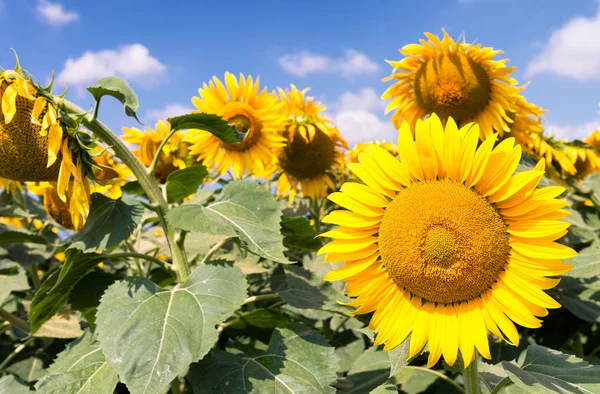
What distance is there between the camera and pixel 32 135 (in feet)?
5.74

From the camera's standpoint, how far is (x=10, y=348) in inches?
133

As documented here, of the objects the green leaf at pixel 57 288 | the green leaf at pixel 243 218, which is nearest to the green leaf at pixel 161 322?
the green leaf at pixel 243 218

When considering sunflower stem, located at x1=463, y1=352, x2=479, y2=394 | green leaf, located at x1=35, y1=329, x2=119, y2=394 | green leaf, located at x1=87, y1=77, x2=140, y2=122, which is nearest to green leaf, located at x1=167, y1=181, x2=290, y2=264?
green leaf, located at x1=87, y1=77, x2=140, y2=122

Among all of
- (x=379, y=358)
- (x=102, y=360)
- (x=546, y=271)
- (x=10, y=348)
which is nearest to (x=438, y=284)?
(x=546, y=271)

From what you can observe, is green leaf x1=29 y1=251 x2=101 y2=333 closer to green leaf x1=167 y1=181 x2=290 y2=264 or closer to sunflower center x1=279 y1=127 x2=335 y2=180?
green leaf x1=167 y1=181 x2=290 y2=264

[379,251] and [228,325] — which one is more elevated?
[379,251]

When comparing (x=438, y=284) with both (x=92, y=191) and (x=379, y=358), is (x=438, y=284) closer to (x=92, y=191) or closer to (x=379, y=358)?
(x=379, y=358)

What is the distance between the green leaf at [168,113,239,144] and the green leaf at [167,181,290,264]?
212 mm

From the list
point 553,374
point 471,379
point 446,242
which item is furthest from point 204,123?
point 553,374

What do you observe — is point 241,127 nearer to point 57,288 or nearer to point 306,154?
point 306,154

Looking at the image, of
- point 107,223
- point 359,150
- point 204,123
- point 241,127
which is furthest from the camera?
point 359,150

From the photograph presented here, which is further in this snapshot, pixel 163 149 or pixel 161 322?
pixel 163 149

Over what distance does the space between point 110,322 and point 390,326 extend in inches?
34.5

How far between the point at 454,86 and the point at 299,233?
4.12ft
